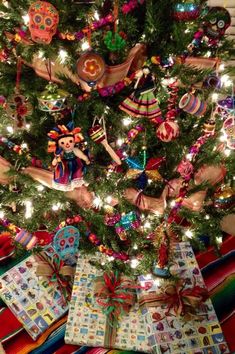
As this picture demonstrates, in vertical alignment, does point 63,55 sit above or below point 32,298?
above

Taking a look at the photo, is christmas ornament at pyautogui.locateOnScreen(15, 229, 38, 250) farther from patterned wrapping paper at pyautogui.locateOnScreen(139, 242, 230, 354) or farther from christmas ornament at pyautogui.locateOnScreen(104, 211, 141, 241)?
patterned wrapping paper at pyautogui.locateOnScreen(139, 242, 230, 354)

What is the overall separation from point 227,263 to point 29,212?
2.99 feet

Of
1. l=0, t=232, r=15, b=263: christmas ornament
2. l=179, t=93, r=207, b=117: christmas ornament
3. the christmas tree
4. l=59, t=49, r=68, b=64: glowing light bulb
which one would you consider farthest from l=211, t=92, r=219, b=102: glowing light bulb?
l=0, t=232, r=15, b=263: christmas ornament

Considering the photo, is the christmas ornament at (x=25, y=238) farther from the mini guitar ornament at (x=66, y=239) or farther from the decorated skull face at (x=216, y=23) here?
the decorated skull face at (x=216, y=23)

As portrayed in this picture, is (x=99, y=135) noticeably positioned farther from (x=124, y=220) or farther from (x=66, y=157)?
(x=124, y=220)

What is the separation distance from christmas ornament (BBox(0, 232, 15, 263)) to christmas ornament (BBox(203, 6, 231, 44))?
115 centimetres

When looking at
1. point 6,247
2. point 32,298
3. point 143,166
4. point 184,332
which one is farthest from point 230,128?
point 6,247

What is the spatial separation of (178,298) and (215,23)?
0.93 meters

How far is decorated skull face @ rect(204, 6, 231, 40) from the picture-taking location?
41.9 inches

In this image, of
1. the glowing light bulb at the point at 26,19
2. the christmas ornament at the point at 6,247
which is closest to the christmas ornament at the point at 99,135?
the glowing light bulb at the point at 26,19

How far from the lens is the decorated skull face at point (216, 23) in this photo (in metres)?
1.06

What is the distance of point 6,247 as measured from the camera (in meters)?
1.70

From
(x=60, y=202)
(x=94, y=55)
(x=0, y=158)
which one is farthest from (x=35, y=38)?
(x=60, y=202)

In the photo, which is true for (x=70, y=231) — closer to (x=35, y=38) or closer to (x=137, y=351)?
(x=137, y=351)
